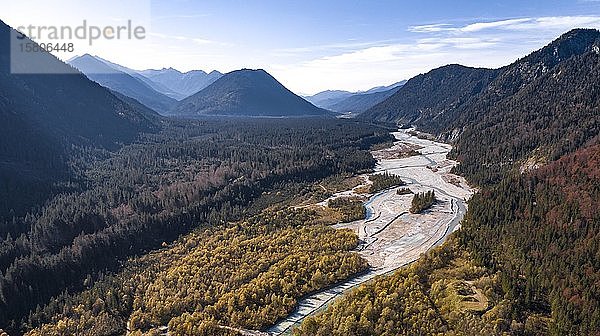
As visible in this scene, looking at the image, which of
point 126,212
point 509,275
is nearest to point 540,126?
point 509,275

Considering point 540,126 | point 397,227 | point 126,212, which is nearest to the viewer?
point 397,227

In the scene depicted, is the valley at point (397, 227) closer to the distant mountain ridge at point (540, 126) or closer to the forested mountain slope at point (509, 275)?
the forested mountain slope at point (509, 275)

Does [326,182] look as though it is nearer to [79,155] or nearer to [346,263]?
[346,263]

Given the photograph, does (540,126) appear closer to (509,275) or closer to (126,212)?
(509,275)

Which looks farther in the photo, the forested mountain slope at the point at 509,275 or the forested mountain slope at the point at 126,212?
the forested mountain slope at the point at 126,212

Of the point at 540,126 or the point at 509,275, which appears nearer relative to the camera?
the point at 509,275

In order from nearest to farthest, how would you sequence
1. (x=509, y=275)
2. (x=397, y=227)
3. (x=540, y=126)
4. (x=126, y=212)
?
(x=509, y=275) < (x=397, y=227) < (x=126, y=212) < (x=540, y=126)

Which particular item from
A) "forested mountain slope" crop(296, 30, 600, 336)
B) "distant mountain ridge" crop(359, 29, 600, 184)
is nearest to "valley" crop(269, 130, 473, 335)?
"forested mountain slope" crop(296, 30, 600, 336)

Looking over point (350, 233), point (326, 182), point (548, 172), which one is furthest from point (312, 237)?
point (326, 182)

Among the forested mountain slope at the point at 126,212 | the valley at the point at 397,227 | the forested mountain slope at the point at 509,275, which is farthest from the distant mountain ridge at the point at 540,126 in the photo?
the forested mountain slope at the point at 126,212

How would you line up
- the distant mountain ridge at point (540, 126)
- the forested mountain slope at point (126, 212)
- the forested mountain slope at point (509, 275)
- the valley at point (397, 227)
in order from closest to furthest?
the forested mountain slope at point (509, 275), the valley at point (397, 227), the forested mountain slope at point (126, 212), the distant mountain ridge at point (540, 126)

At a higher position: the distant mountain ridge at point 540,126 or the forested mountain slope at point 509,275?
the distant mountain ridge at point 540,126

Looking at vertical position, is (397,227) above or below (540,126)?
below
